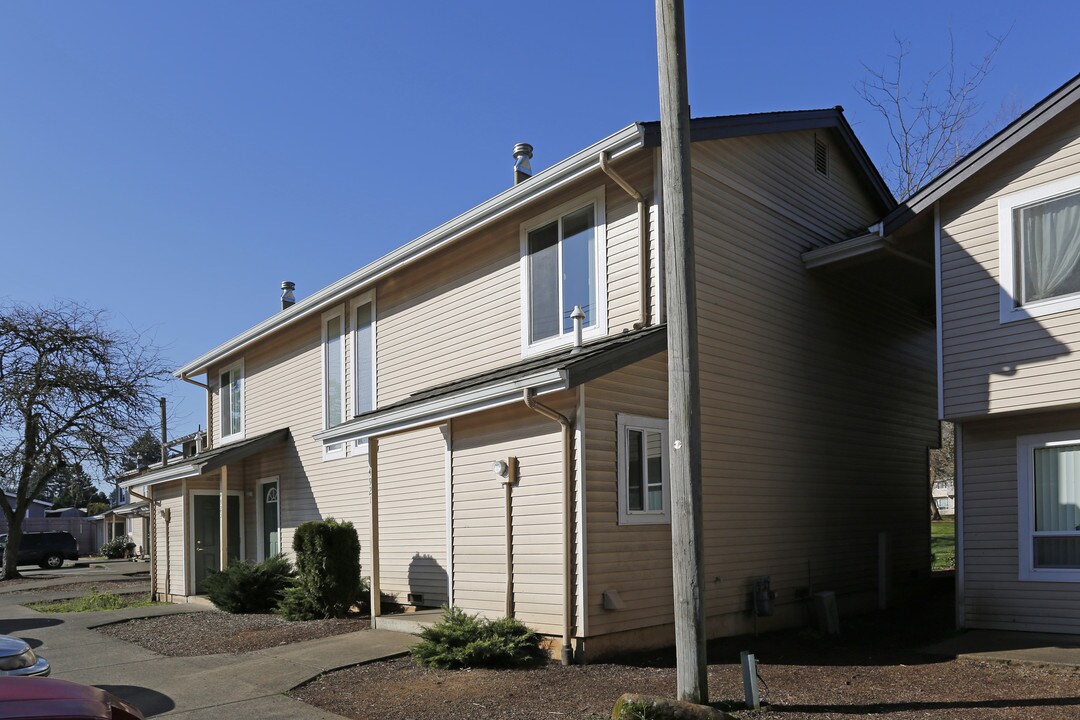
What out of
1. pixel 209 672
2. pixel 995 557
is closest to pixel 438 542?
pixel 209 672

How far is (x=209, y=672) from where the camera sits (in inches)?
400

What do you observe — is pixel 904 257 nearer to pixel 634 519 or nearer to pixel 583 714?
pixel 634 519

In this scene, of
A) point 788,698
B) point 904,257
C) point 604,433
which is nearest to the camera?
point 788,698

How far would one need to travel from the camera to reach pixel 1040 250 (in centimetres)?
1070

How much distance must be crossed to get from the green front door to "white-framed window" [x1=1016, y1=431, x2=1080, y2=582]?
15.5 metres

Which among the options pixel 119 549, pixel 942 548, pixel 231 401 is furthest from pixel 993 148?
pixel 119 549

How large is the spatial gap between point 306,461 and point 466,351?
577cm

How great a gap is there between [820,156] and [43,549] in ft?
122

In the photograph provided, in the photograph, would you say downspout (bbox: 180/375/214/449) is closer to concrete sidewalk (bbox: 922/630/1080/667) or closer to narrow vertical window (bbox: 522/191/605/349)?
narrow vertical window (bbox: 522/191/605/349)

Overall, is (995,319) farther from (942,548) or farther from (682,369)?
(942,548)

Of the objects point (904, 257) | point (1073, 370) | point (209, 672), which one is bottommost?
point (209, 672)

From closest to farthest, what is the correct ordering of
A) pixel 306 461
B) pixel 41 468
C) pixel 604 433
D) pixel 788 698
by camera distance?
pixel 788 698
pixel 604 433
pixel 306 461
pixel 41 468

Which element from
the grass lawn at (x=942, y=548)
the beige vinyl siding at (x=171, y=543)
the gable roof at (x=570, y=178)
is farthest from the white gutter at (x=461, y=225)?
the grass lawn at (x=942, y=548)

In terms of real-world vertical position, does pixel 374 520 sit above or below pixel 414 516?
above
